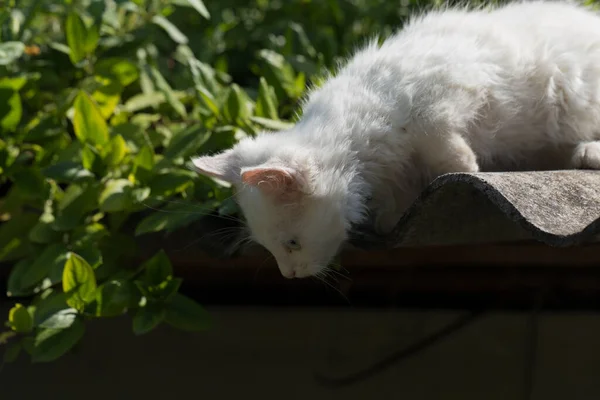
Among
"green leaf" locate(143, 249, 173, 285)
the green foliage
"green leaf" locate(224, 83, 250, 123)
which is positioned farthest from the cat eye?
"green leaf" locate(224, 83, 250, 123)

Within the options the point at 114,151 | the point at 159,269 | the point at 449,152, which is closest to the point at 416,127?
the point at 449,152

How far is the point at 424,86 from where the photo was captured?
209 cm

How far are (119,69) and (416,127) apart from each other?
1192 mm

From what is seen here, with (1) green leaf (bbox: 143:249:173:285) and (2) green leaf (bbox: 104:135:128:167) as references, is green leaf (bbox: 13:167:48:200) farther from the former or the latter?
(1) green leaf (bbox: 143:249:173:285)

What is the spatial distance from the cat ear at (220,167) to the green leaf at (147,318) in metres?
0.39

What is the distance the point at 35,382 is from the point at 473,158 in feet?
5.27

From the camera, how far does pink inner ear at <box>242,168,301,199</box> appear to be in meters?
1.80

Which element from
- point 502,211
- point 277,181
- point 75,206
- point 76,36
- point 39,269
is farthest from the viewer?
point 76,36

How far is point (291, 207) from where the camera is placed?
1.97m

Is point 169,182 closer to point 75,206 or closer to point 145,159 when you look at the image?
point 145,159

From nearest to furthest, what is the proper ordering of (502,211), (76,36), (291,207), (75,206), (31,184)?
(502,211)
(291,207)
(75,206)
(31,184)
(76,36)

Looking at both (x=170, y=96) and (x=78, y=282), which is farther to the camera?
(x=170, y=96)

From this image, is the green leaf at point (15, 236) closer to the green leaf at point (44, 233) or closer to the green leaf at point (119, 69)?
the green leaf at point (44, 233)

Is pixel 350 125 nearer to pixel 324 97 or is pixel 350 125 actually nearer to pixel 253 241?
pixel 324 97
